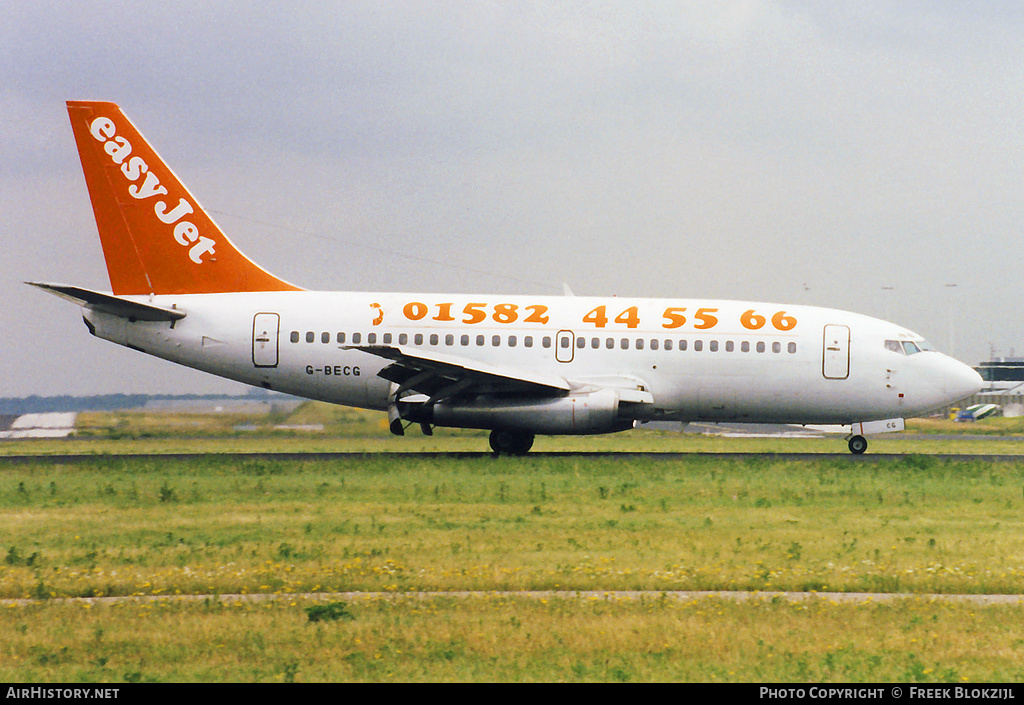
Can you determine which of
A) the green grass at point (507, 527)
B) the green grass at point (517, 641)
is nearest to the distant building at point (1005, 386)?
the green grass at point (507, 527)

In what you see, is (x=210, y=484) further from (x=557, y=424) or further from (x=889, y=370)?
(x=889, y=370)

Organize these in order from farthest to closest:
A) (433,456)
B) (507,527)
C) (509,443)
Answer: (509,443) < (433,456) < (507,527)

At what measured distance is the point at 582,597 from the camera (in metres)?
10.6

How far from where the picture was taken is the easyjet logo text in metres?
30.2

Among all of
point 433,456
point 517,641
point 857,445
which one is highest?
point 857,445

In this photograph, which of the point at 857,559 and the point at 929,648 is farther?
the point at 857,559

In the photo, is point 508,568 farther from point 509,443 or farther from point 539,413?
point 509,443

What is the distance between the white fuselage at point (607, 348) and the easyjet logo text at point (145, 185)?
1.82m

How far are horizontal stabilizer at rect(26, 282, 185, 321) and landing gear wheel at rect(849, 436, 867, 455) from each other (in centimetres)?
1998

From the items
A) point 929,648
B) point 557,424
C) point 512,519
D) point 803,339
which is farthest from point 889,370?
point 929,648

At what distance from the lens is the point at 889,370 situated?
1141 inches

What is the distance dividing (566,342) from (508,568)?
17.0 metres

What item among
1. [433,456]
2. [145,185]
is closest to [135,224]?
[145,185]
